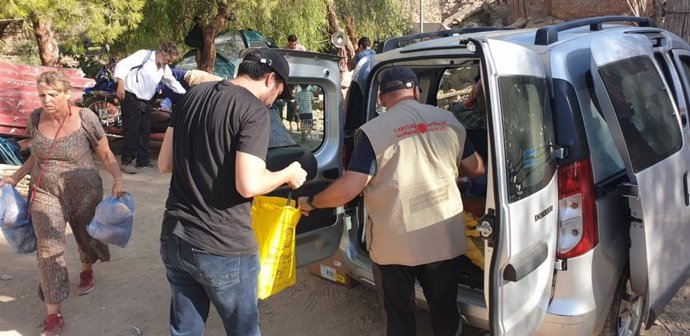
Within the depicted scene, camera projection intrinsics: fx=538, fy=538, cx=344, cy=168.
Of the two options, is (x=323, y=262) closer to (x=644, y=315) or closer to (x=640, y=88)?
(x=644, y=315)

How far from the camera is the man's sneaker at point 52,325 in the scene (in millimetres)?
3529

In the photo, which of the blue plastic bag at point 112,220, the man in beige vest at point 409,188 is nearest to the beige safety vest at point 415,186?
the man in beige vest at point 409,188

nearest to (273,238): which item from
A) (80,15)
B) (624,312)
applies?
(624,312)

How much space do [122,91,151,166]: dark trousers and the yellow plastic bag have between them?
554cm

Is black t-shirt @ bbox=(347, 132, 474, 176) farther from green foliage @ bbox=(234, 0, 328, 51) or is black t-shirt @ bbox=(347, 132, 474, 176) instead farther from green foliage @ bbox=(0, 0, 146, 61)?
green foliage @ bbox=(234, 0, 328, 51)

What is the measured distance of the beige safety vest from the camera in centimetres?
254

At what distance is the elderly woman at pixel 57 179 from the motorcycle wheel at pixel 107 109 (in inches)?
196

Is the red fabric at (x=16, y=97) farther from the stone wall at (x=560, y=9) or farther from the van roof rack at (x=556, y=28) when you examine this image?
the stone wall at (x=560, y=9)

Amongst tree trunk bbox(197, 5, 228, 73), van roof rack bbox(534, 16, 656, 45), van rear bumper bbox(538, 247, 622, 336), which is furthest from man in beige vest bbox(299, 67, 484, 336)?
tree trunk bbox(197, 5, 228, 73)

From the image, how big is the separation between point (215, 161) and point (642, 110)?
2.21 m

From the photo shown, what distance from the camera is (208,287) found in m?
2.30

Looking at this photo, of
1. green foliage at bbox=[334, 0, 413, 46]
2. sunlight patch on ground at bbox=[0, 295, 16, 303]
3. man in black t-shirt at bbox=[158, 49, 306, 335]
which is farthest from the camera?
green foliage at bbox=[334, 0, 413, 46]

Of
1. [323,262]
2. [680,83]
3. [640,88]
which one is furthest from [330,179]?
[680,83]

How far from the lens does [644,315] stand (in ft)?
8.95
